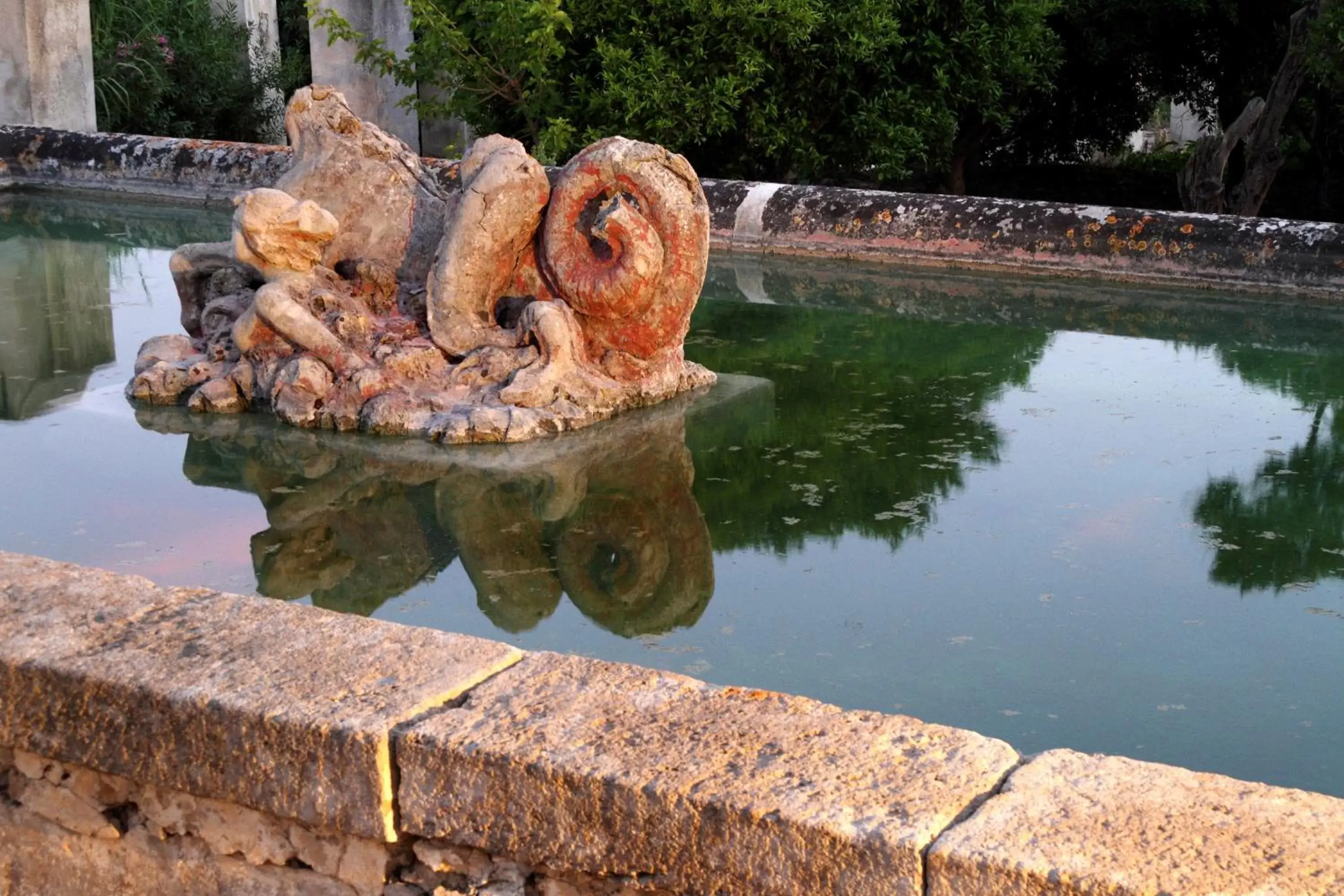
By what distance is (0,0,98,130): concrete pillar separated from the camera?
41.5ft

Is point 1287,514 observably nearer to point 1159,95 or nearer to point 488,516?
point 488,516

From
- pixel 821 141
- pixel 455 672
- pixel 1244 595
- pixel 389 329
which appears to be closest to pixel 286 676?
pixel 455 672

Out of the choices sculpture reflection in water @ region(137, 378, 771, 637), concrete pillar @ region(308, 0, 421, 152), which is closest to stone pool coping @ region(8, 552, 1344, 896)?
sculpture reflection in water @ region(137, 378, 771, 637)

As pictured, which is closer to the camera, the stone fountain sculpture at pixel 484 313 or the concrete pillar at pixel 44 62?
the stone fountain sculpture at pixel 484 313

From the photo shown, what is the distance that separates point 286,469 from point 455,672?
2.71m

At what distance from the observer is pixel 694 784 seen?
238 cm

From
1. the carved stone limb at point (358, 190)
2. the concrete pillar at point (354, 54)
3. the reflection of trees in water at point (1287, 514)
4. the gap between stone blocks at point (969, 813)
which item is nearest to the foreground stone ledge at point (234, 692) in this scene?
the gap between stone blocks at point (969, 813)

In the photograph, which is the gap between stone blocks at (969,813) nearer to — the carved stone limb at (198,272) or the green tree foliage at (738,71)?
the carved stone limb at (198,272)

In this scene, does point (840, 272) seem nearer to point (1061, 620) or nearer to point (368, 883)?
point (1061, 620)

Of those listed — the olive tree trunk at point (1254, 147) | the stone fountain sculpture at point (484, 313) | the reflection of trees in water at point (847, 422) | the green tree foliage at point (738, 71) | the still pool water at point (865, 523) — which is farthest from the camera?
the olive tree trunk at point (1254, 147)

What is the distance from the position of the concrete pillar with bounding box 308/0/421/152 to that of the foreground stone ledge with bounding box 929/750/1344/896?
11249 millimetres

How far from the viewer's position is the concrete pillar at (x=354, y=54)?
42.7 ft

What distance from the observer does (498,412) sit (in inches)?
216

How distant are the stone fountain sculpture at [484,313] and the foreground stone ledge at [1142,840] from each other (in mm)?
3354
